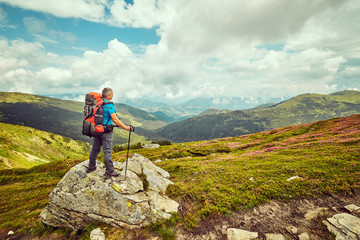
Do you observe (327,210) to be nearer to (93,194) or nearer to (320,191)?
(320,191)

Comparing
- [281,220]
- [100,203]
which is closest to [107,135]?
[100,203]

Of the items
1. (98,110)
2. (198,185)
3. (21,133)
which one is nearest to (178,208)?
(198,185)

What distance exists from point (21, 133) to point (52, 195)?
184889 mm

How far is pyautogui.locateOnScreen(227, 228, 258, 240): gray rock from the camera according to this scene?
8164 millimetres

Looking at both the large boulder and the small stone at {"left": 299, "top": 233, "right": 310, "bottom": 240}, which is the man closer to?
the large boulder

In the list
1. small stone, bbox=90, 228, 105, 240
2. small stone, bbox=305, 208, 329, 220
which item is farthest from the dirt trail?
small stone, bbox=90, 228, 105, 240

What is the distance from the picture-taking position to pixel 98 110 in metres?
10.0

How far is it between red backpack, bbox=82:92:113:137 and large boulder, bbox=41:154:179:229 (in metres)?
3.67

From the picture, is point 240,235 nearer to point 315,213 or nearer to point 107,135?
point 315,213

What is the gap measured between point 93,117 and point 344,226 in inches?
606

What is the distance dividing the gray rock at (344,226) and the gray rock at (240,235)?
12.3 feet

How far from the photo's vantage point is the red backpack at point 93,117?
387 inches

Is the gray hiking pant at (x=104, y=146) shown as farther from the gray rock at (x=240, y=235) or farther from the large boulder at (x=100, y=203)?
the gray rock at (x=240, y=235)

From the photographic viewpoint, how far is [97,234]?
361 inches
